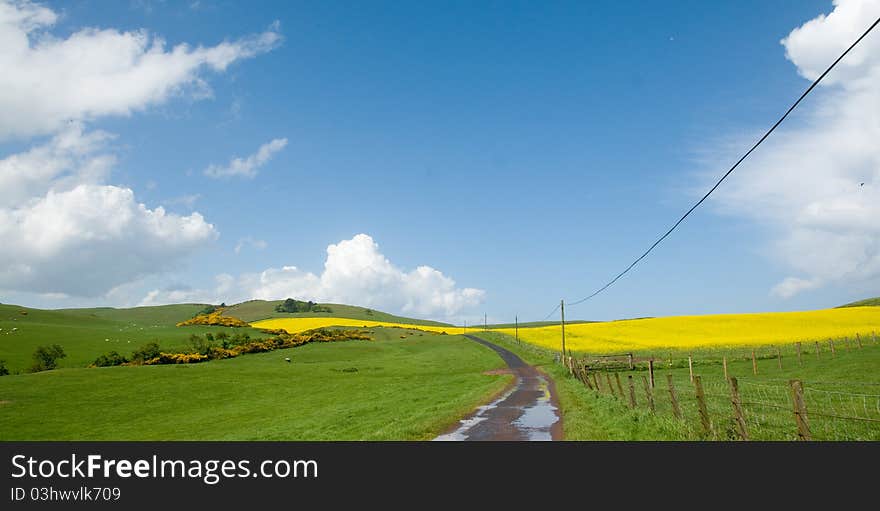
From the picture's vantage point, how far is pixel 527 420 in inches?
909

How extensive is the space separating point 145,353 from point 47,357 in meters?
10.5

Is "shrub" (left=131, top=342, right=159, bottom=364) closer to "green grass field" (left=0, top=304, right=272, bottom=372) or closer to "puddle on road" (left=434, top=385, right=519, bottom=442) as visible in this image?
"green grass field" (left=0, top=304, right=272, bottom=372)

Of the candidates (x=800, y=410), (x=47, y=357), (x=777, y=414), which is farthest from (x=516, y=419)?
(x=47, y=357)

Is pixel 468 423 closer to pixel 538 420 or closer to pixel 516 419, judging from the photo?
pixel 516 419

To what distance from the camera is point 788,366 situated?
4853 centimetres

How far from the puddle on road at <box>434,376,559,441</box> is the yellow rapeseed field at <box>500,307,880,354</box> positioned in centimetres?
4759

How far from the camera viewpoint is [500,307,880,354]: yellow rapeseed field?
249ft

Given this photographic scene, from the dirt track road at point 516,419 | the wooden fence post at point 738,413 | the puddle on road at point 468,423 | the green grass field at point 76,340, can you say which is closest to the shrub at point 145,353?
the green grass field at point 76,340

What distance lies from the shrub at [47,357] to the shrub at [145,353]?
839 cm

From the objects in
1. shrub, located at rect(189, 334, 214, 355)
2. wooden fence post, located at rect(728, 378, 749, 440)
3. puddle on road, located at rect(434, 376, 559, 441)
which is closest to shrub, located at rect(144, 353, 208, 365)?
shrub, located at rect(189, 334, 214, 355)
